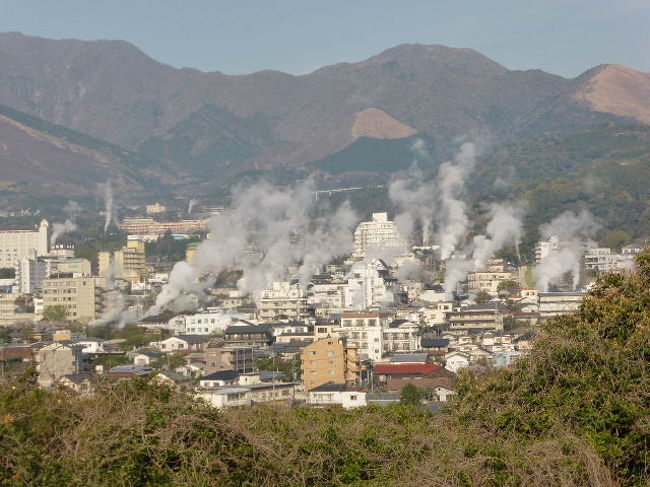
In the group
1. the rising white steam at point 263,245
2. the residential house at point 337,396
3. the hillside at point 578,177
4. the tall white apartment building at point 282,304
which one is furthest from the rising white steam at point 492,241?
the residential house at point 337,396

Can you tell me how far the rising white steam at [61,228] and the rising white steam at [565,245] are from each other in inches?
1452

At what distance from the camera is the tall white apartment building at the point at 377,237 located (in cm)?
8169

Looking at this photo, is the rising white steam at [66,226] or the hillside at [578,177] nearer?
the hillside at [578,177]

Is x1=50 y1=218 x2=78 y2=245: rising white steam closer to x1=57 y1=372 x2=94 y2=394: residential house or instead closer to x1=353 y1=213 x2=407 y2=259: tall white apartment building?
x1=353 y1=213 x2=407 y2=259: tall white apartment building

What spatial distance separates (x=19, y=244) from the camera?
8925cm

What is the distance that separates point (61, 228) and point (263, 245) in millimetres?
28924

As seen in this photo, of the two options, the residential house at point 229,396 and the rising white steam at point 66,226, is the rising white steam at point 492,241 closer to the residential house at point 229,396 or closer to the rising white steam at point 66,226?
the rising white steam at point 66,226

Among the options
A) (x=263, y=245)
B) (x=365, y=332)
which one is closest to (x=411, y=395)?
(x=365, y=332)

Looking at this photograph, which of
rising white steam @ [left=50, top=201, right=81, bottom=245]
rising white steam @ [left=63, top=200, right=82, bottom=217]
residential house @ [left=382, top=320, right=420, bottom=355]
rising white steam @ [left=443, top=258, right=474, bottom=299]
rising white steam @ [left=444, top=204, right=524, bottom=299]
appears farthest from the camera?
rising white steam @ [left=63, top=200, right=82, bottom=217]

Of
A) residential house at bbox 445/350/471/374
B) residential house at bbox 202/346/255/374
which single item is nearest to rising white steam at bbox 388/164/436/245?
residential house at bbox 202/346/255/374

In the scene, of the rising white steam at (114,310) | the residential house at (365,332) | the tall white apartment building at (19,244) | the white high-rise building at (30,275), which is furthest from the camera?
the tall white apartment building at (19,244)

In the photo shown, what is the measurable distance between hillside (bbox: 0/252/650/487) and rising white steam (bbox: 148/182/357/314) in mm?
46196

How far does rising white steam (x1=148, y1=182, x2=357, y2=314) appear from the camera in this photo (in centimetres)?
6401

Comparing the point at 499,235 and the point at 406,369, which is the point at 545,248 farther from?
the point at 406,369
